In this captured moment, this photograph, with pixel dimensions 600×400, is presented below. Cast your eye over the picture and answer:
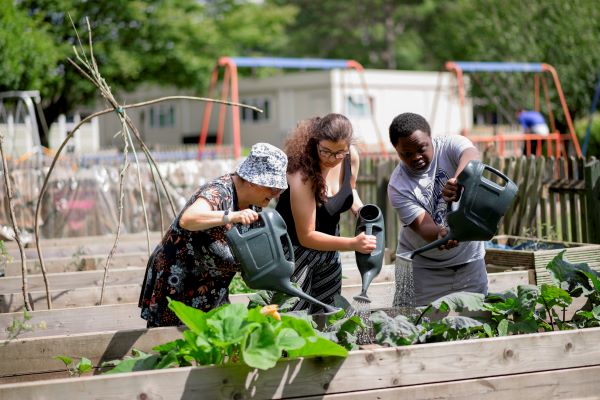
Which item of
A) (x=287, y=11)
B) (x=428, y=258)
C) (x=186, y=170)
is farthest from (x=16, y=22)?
(x=287, y=11)

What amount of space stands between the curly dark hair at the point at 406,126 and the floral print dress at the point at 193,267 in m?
0.75

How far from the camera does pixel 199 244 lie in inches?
132

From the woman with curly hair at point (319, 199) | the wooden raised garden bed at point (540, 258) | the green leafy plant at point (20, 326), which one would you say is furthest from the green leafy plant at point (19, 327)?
the wooden raised garden bed at point (540, 258)

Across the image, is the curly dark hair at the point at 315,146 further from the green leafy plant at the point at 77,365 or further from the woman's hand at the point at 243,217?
the green leafy plant at the point at 77,365

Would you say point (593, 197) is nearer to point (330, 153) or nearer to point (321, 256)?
point (321, 256)

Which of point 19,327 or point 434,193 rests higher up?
point 434,193

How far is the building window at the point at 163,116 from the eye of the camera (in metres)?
40.4

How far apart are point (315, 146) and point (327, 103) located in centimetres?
2753

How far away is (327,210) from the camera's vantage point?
3.74 m

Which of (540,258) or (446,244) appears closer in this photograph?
(446,244)

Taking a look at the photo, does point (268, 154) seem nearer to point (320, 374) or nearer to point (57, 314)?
point (320, 374)

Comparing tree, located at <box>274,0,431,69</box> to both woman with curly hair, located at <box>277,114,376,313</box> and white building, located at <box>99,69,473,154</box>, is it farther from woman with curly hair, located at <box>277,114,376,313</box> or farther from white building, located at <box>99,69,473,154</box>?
woman with curly hair, located at <box>277,114,376,313</box>

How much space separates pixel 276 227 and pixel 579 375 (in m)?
1.28

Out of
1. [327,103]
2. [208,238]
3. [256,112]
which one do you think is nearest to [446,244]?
[208,238]
